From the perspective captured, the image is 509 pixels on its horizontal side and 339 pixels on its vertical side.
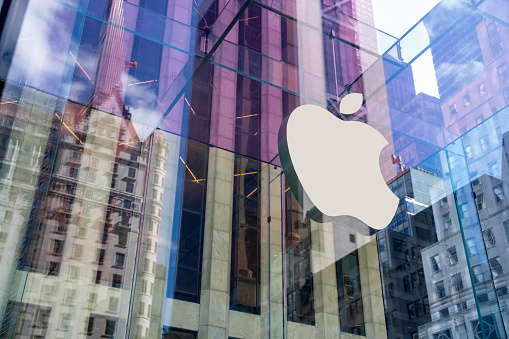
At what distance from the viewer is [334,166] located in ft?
17.8

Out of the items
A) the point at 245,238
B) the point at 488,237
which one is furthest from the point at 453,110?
the point at 245,238

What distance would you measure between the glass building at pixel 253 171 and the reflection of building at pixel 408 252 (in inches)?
1.2

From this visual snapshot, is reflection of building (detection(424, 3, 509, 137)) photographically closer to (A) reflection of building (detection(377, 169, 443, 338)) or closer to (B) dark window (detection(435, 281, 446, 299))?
(A) reflection of building (detection(377, 169, 443, 338))

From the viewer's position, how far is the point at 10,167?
333 centimetres

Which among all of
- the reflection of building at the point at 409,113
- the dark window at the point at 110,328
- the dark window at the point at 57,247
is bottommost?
the dark window at the point at 110,328

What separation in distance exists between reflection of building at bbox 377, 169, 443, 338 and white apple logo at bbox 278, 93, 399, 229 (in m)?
0.33

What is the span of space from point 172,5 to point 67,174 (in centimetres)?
199

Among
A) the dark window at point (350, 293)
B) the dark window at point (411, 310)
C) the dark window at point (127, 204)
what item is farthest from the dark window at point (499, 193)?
the dark window at point (127, 204)

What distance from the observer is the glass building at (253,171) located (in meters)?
4.89

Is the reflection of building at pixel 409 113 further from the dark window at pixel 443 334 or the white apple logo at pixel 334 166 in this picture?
the dark window at pixel 443 334

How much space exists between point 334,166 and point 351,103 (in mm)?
895

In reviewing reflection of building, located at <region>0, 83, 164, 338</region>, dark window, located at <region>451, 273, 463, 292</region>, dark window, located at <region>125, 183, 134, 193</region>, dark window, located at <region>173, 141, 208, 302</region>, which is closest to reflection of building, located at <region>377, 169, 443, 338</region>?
dark window, located at <region>451, 273, 463, 292</region>

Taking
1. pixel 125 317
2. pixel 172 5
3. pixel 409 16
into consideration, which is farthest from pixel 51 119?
pixel 409 16

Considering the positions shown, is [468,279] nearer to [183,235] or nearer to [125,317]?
[183,235]
